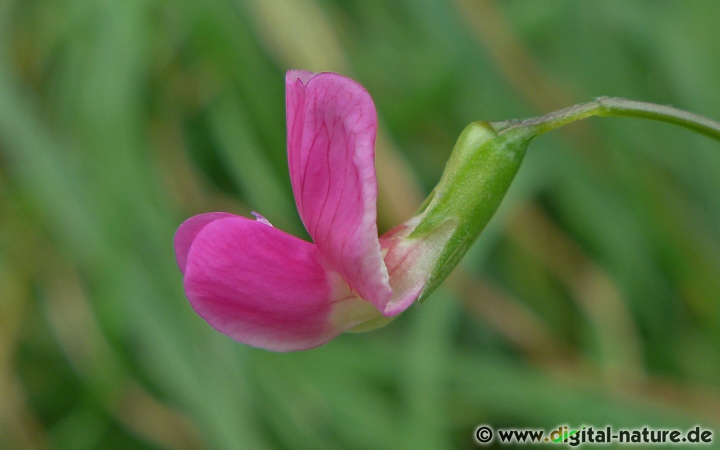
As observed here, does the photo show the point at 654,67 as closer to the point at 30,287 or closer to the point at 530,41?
the point at 530,41

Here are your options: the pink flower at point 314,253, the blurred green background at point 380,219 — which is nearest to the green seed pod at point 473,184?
the pink flower at point 314,253

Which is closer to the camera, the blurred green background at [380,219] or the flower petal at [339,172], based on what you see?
the flower petal at [339,172]

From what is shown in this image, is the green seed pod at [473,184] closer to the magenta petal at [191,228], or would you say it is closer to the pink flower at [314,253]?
the pink flower at [314,253]

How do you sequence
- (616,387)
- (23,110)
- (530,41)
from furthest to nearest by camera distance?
(530,41) → (23,110) → (616,387)

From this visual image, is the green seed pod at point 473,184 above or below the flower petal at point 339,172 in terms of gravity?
below

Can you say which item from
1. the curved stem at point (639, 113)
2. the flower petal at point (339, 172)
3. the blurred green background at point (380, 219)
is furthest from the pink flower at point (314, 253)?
the blurred green background at point (380, 219)

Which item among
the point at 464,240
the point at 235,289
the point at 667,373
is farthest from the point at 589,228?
the point at 235,289

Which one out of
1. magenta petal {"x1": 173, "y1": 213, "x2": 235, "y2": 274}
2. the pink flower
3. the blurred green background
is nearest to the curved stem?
the pink flower

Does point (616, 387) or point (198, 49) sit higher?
point (198, 49)
